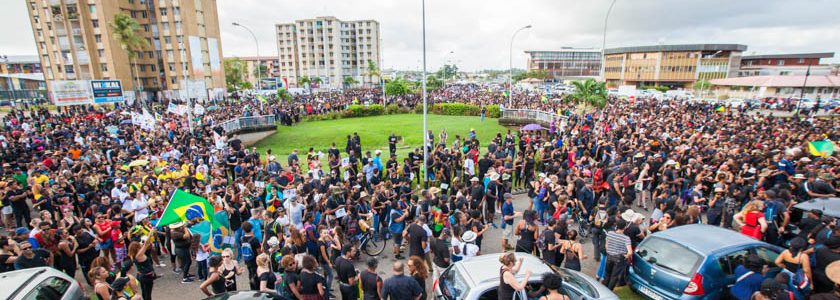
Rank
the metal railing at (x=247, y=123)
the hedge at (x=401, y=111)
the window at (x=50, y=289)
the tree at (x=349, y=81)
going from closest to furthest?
1. the window at (x=50, y=289)
2. the metal railing at (x=247, y=123)
3. the hedge at (x=401, y=111)
4. the tree at (x=349, y=81)

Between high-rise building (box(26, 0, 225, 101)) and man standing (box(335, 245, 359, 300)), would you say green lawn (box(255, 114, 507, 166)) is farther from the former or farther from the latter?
high-rise building (box(26, 0, 225, 101))

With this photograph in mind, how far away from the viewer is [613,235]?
6.54 m

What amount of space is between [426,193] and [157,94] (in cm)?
6380

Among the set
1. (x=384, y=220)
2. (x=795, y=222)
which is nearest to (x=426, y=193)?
(x=384, y=220)

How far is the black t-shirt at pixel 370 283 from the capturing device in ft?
17.8

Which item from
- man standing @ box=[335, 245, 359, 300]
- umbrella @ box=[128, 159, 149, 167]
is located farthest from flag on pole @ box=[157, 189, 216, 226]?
umbrella @ box=[128, 159, 149, 167]

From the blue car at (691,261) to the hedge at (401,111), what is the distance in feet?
87.2

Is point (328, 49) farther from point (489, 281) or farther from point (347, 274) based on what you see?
point (489, 281)

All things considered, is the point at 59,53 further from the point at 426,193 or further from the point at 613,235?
the point at 613,235

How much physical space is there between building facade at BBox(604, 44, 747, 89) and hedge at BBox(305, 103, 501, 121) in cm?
4849

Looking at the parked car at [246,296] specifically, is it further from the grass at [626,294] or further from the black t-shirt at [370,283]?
the grass at [626,294]

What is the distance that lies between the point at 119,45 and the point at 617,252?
6563 cm

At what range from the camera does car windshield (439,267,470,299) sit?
5288mm

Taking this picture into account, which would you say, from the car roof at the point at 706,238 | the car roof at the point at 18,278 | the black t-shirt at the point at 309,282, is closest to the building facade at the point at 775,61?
the car roof at the point at 706,238
